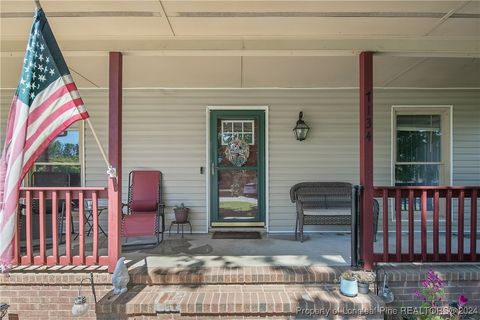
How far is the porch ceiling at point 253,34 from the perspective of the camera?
254 centimetres

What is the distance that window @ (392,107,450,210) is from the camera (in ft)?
15.9

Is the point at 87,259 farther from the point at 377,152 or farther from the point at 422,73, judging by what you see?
the point at 422,73

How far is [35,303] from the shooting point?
2805mm

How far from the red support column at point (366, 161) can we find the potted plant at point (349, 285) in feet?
1.06

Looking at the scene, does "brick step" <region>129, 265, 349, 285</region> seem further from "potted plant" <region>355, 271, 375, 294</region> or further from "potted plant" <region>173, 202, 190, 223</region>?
"potted plant" <region>173, 202, 190, 223</region>

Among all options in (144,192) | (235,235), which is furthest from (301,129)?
(144,192)

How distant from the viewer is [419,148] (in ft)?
16.0

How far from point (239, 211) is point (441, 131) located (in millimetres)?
3518

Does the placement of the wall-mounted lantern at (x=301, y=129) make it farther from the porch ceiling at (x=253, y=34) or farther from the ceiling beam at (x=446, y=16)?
the ceiling beam at (x=446, y=16)

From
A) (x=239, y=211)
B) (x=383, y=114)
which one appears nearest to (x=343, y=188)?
(x=383, y=114)

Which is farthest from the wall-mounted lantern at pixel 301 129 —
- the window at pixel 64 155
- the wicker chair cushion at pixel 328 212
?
the window at pixel 64 155

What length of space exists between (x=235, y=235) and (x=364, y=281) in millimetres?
2056

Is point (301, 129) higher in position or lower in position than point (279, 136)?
higher

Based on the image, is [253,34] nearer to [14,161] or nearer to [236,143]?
[236,143]
